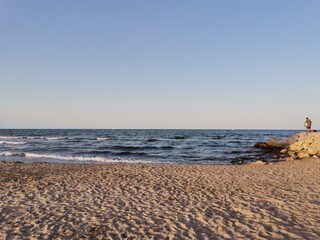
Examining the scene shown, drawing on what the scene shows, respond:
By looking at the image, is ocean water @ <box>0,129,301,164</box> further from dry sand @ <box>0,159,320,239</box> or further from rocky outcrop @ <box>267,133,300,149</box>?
dry sand @ <box>0,159,320,239</box>

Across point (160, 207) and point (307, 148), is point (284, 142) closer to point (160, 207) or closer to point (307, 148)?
point (307, 148)

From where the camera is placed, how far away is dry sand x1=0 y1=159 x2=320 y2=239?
21.1ft

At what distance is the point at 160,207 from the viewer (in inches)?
330

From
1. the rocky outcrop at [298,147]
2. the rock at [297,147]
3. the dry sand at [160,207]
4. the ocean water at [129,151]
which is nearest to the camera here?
the dry sand at [160,207]

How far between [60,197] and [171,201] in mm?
4099

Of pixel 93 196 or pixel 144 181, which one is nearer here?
pixel 93 196

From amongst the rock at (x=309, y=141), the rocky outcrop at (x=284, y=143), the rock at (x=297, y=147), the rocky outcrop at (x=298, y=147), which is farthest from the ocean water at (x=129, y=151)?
the rock at (x=309, y=141)

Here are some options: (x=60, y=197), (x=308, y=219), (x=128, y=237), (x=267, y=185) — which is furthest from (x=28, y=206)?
(x=267, y=185)

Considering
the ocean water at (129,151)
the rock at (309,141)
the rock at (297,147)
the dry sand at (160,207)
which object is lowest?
the ocean water at (129,151)

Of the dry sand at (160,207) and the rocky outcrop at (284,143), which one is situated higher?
the rocky outcrop at (284,143)

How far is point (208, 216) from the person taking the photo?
7.50 meters

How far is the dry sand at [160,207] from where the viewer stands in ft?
21.1

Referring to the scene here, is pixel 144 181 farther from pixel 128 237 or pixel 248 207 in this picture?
pixel 128 237

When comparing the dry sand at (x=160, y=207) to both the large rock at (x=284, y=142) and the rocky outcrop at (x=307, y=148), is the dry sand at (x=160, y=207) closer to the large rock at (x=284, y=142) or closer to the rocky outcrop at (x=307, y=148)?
the rocky outcrop at (x=307, y=148)
